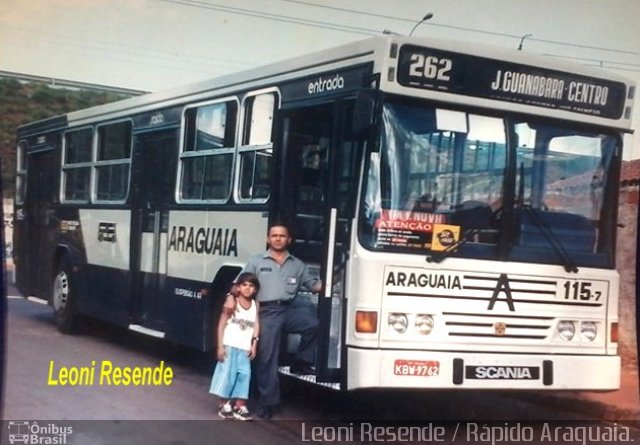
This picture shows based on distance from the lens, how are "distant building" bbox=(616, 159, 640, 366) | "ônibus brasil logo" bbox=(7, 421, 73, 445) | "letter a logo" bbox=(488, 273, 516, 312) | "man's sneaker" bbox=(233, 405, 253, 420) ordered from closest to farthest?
"ônibus brasil logo" bbox=(7, 421, 73, 445)
"letter a logo" bbox=(488, 273, 516, 312)
"man's sneaker" bbox=(233, 405, 253, 420)
"distant building" bbox=(616, 159, 640, 366)

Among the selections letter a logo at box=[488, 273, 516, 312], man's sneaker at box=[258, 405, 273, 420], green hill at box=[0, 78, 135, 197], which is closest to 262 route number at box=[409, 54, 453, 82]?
letter a logo at box=[488, 273, 516, 312]

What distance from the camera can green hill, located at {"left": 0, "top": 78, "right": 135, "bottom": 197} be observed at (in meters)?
4.78

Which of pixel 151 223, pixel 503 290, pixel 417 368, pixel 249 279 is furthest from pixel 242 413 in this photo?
pixel 151 223

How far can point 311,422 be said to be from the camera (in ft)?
18.5

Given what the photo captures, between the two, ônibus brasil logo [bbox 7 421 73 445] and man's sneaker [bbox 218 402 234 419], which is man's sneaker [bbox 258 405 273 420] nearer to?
man's sneaker [bbox 218 402 234 419]

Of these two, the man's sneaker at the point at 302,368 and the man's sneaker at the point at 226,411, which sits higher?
the man's sneaker at the point at 302,368

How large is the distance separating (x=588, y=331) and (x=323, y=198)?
5.74ft

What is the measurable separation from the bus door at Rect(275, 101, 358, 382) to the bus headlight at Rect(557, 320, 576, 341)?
1325mm

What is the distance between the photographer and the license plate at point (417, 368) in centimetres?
533

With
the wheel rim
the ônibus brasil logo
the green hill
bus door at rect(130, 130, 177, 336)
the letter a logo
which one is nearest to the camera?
the green hill

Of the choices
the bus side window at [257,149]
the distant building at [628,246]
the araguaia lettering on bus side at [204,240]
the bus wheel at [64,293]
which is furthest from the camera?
the bus wheel at [64,293]

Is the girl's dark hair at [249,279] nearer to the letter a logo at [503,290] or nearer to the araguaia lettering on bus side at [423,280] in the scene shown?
the araguaia lettering on bus side at [423,280]

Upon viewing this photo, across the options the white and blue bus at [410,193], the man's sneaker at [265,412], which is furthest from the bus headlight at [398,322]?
the man's sneaker at [265,412]

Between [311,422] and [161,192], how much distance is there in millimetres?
2056
